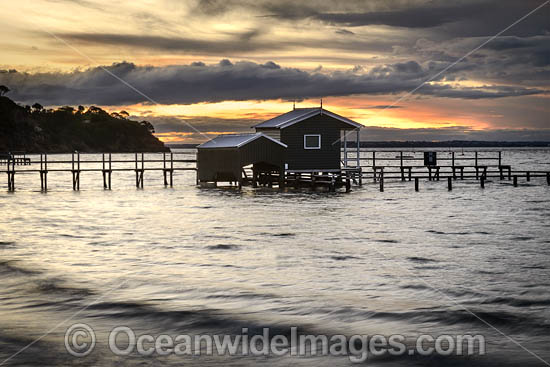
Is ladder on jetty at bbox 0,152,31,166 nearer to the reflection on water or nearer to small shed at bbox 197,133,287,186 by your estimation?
small shed at bbox 197,133,287,186

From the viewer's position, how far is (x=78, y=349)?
10.5 metres

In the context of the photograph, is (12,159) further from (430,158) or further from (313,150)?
(430,158)

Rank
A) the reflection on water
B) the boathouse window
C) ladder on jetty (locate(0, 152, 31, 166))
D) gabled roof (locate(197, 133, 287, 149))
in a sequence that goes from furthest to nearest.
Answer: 1. ladder on jetty (locate(0, 152, 31, 166))
2. the boathouse window
3. gabled roof (locate(197, 133, 287, 149))
4. the reflection on water

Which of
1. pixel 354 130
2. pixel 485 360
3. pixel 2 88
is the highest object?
pixel 2 88

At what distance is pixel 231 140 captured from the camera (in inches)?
1945

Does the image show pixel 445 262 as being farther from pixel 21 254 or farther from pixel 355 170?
pixel 355 170

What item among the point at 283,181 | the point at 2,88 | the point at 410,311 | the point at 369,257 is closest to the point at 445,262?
the point at 369,257

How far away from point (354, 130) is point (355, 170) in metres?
3.24
